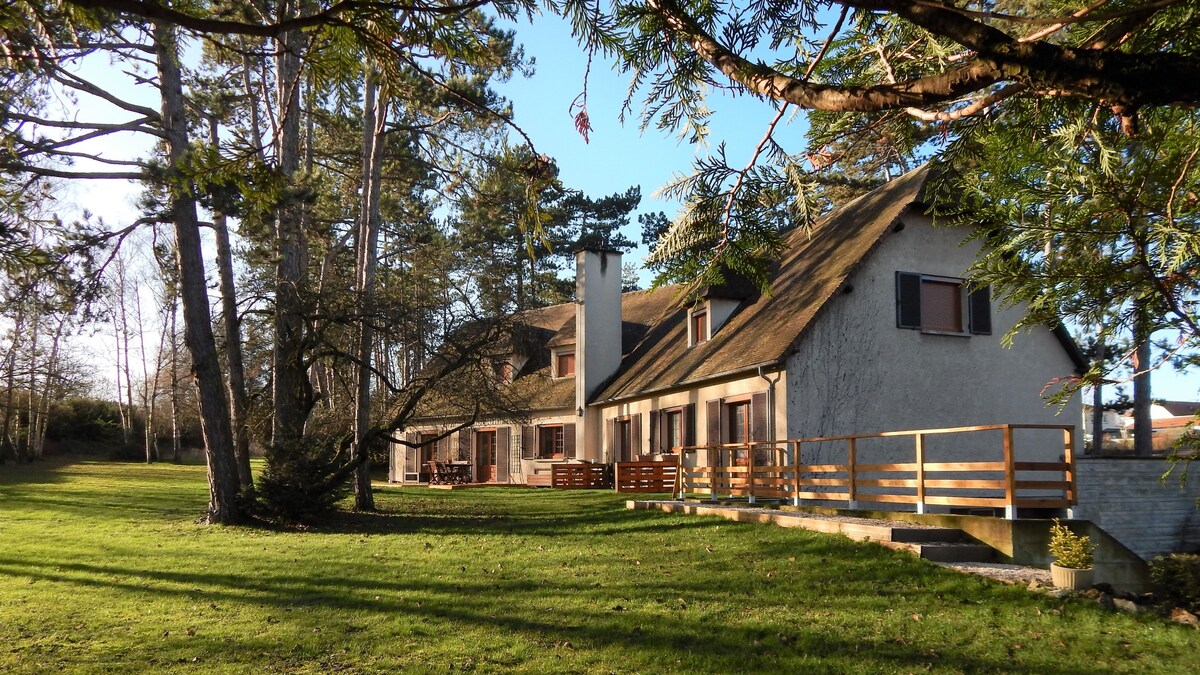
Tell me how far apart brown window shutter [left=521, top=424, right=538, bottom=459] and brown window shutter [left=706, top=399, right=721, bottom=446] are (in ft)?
36.0

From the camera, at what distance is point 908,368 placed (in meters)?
19.3

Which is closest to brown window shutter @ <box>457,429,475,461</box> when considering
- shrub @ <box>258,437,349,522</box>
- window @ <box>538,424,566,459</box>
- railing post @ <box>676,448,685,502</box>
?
window @ <box>538,424,566,459</box>

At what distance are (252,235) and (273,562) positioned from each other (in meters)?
7.56

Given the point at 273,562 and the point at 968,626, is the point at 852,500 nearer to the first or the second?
the point at 968,626

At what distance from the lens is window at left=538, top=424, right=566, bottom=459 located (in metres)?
30.7

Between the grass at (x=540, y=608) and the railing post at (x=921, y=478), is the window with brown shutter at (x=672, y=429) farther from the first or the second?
the railing post at (x=921, y=478)

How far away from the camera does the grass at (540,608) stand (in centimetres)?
770

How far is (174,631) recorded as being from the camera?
28.9 ft

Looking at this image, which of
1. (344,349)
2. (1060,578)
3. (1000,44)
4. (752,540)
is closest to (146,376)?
(344,349)

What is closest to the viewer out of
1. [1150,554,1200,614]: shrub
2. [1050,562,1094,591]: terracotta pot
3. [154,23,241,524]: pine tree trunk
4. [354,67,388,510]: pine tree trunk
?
[1050,562,1094,591]: terracotta pot

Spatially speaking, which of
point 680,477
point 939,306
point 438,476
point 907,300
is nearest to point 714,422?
point 680,477

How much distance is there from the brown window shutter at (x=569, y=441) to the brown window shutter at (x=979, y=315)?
14053 millimetres

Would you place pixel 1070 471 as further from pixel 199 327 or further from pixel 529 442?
pixel 529 442

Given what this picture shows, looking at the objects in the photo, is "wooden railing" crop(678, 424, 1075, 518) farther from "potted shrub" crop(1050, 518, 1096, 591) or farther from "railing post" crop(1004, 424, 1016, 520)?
"potted shrub" crop(1050, 518, 1096, 591)
